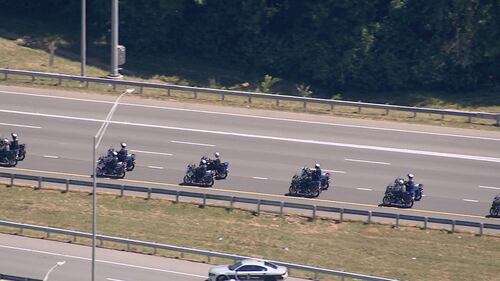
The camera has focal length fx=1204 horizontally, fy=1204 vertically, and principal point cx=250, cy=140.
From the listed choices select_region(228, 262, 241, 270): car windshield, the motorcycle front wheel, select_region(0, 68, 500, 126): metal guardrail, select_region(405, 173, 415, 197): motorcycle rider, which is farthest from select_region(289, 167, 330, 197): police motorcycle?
select_region(0, 68, 500, 126): metal guardrail

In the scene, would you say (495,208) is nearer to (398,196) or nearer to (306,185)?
(398,196)

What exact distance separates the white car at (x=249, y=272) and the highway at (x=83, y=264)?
119 cm

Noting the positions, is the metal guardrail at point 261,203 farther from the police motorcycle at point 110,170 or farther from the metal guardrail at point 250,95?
the metal guardrail at point 250,95

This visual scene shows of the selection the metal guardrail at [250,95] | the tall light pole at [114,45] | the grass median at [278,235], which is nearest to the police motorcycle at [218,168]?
the grass median at [278,235]

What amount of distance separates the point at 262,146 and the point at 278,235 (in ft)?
28.5

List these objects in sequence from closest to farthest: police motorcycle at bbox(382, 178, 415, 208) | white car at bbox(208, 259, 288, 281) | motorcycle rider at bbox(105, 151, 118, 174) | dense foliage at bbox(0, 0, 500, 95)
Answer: white car at bbox(208, 259, 288, 281) → police motorcycle at bbox(382, 178, 415, 208) → motorcycle rider at bbox(105, 151, 118, 174) → dense foliage at bbox(0, 0, 500, 95)

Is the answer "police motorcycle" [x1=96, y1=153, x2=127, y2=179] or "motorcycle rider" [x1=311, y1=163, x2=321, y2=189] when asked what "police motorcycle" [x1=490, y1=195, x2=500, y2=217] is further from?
"police motorcycle" [x1=96, y1=153, x2=127, y2=179]

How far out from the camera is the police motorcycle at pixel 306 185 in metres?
48.0

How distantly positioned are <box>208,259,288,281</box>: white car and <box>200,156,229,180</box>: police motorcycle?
9.81m

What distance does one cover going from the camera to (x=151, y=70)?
67.4m

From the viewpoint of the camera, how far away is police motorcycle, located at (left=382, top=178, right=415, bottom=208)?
155ft

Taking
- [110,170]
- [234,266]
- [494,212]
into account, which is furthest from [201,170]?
[494,212]

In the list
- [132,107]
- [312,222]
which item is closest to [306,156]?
[312,222]

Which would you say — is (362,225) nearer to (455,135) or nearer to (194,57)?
(455,135)
